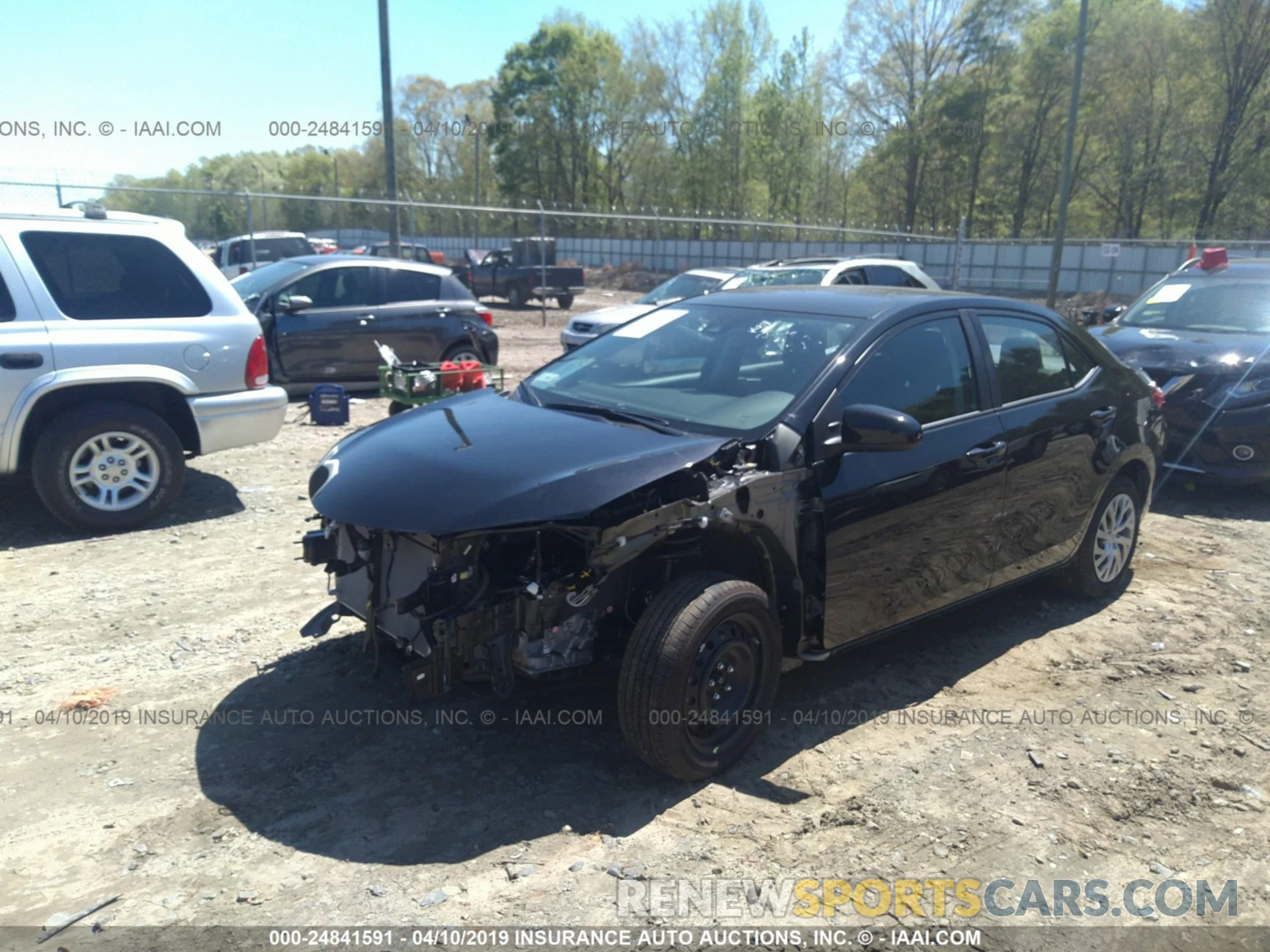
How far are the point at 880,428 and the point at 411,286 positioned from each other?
9442 millimetres

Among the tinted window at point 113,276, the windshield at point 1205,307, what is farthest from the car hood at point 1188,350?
the tinted window at point 113,276

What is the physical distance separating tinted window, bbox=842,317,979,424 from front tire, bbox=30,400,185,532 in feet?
15.5

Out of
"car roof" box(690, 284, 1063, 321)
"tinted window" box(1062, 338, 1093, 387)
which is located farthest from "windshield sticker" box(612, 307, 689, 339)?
"tinted window" box(1062, 338, 1093, 387)

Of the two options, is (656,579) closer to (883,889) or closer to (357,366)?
(883,889)

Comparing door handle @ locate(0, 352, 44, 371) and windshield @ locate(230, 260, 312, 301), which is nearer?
door handle @ locate(0, 352, 44, 371)

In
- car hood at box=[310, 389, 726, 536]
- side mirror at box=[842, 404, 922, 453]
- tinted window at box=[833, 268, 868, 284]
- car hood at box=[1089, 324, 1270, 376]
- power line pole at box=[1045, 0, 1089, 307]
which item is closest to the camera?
car hood at box=[310, 389, 726, 536]

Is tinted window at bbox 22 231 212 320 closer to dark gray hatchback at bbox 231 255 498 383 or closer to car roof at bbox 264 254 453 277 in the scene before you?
dark gray hatchback at bbox 231 255 498 383

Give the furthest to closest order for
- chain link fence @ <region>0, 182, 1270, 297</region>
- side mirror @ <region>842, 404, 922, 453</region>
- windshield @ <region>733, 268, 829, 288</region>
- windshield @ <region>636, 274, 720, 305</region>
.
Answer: chain link fence @ <region>0, 182, 1270, 297</region>
windshield @ <region>636, 274, 720, 305</region>
windshield @ <region>733, 268, 829, 288</region>
side mirror @ <region>842, 404, 922, 453</region>

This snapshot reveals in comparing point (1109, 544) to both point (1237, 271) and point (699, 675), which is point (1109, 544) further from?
point (1237, 271)

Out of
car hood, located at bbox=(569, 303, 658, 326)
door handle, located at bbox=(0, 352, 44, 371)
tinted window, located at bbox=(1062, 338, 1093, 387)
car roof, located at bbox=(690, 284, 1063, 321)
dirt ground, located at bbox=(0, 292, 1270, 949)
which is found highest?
car roof, located at bbox=(690, 284, 1063, 321)

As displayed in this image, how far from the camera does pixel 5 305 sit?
19.1 ft

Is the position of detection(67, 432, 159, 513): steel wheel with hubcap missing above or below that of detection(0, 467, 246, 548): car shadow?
above

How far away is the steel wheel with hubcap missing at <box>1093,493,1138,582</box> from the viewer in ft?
17.7

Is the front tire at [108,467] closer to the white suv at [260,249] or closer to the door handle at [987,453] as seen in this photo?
the door handle at [987,453]
